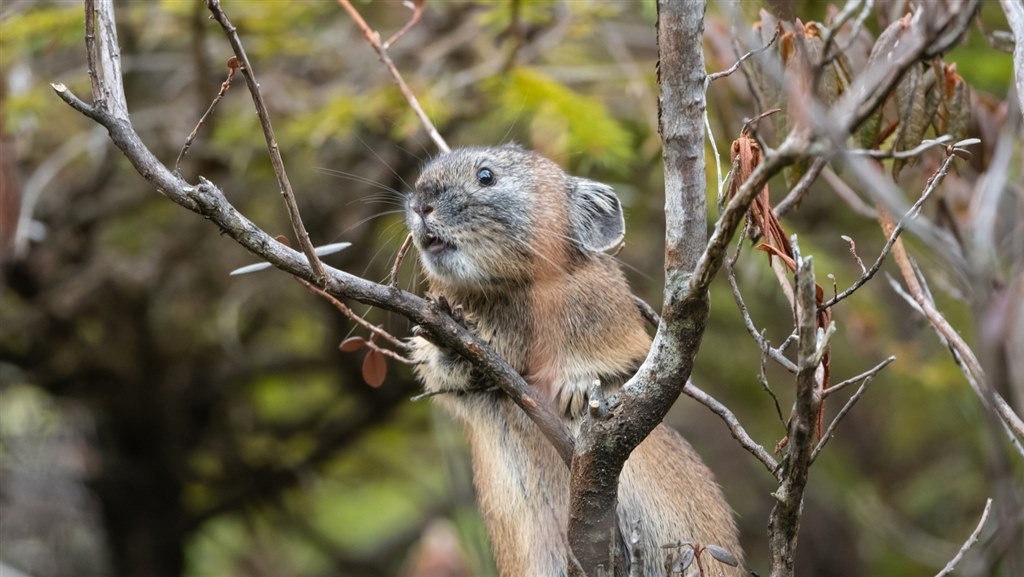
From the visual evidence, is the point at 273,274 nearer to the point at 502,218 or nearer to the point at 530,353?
the point at 502,218

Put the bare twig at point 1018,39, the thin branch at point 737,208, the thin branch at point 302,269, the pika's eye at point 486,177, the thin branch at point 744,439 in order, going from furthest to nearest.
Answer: the pika's eye at point 486,177 → the bare twig at point 1018,39 → the thin branch at point 744,439 → the thin branch at point 302,269 → the thin branch at point 737,208

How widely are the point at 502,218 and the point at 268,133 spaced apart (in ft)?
5.46

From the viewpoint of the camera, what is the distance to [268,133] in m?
2.94

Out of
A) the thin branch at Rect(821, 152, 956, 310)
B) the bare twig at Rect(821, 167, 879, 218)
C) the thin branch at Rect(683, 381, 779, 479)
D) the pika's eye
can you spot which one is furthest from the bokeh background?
the thin branch at Rect(683, 381, 779, 479)

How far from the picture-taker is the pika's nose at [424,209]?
441 centimetres

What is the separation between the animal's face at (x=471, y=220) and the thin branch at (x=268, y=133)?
1270 millimetres

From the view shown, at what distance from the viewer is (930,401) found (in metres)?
8.25

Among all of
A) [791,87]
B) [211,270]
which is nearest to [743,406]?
[211,270]

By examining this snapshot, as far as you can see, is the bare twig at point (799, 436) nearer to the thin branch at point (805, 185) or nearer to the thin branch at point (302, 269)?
the thin branch at point (805, 185)

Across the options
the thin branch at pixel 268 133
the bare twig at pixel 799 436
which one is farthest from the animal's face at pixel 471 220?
the bare twig at pixel 799 436

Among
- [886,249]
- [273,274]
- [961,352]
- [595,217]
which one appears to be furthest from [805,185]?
[273,274]

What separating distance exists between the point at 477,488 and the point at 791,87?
9.88ft

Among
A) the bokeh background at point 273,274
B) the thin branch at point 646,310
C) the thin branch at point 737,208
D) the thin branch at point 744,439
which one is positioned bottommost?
the bokeh background at point 273,274

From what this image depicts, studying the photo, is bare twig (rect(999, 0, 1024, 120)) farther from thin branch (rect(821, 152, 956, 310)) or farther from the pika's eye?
the pika's eye
